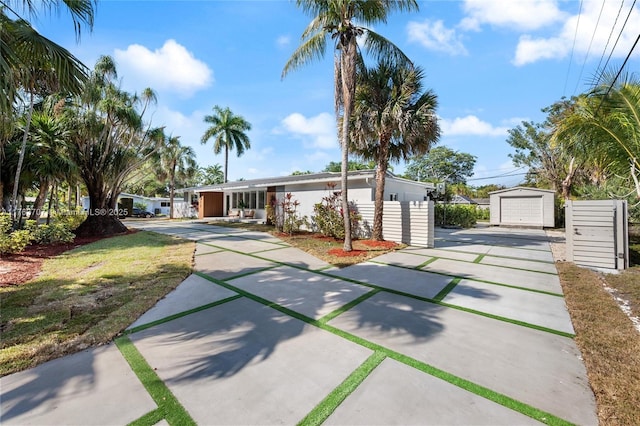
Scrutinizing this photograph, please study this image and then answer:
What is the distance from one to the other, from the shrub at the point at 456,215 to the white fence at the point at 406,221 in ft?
32.5

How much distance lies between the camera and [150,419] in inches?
75.0

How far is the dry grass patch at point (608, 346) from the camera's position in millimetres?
2066

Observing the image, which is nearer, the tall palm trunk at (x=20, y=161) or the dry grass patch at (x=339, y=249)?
the dry grass patch at (x=339, y=249)

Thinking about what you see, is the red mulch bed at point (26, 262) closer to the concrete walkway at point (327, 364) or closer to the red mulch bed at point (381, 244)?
the concrete walkway at point (327, 364)

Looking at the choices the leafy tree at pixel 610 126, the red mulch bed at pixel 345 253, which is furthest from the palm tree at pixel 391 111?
the leafy tree at pixel 610 126

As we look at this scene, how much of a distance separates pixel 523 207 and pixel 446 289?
1764 centimetres

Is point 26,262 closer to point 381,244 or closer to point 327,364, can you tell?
point 327,364

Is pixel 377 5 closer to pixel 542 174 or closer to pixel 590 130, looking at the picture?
pixel 590 130

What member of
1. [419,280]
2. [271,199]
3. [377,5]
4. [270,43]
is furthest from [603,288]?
[271,199]

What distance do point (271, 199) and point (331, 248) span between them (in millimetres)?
7879

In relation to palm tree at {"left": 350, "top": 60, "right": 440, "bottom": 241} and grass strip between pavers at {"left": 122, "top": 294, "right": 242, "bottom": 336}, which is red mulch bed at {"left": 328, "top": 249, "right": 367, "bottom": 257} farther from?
grass strip between pavers at {"left": 122, "top": 294, "right": 242, "bottom": 336}

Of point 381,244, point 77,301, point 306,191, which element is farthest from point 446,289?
point 306,191

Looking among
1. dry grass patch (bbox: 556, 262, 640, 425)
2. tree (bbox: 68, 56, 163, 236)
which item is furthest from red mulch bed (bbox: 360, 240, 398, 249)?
tree (bbox: 68, 56, 163, 236)

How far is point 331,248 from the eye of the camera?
8945mm
